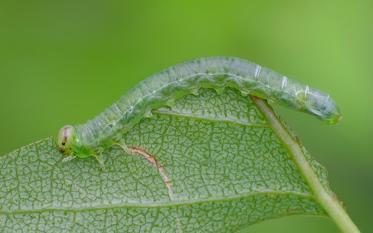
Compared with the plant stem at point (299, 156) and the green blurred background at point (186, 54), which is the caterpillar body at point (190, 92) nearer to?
the plant stem at point (299, 156)

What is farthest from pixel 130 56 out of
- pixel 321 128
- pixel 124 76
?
pixel 321 128

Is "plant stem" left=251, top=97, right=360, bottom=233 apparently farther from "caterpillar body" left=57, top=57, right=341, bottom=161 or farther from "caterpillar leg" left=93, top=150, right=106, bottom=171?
"caterpillar leg" left=93, top=150, right=106, bottom=171

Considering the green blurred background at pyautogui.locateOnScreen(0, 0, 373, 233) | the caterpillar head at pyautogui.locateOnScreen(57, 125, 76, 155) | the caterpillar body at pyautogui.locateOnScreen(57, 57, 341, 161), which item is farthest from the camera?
the green blurred background at pyautogui.locateOnScreen(0, 0, 373, 233)

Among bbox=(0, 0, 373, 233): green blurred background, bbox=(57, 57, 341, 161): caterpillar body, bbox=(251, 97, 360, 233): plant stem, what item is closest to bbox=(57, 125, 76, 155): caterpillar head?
bbox=(57, 57, 341, 161): caterpillar body

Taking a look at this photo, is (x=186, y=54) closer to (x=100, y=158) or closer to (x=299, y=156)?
(x=100, y=158)

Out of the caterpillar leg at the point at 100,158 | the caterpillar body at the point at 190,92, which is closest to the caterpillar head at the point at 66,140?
the caterpillar body at the point at 190,92

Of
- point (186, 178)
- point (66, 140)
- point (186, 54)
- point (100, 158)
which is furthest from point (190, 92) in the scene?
point (186, 54)

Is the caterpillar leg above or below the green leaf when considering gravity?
above
